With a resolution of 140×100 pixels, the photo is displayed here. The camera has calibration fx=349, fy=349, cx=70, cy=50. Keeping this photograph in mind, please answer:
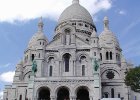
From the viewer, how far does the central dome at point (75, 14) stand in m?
76.7

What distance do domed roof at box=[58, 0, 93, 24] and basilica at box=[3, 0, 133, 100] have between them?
2.59m

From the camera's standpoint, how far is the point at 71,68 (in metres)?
59.1

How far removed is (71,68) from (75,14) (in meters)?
21.2

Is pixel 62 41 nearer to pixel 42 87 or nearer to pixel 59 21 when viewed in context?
pixel 42 87

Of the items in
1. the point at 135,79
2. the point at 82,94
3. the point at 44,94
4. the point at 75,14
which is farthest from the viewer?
the point at 75,14

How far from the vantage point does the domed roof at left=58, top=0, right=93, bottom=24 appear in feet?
252

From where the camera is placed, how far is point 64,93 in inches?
2245

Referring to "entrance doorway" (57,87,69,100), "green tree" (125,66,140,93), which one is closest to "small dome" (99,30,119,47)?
"entrance doorway" (57,87,69,100)

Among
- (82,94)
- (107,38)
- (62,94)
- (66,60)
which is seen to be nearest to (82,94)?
(82,94)

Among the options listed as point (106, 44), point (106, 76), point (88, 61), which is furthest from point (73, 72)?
point (106, 44)

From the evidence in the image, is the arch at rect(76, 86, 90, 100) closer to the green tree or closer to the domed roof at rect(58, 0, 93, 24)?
the green tree

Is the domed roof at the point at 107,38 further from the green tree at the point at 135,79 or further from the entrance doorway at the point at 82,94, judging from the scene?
the green tree at the point at 135,79

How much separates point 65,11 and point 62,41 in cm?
1972

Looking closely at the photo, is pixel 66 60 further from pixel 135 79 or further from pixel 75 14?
pixel 75 14
